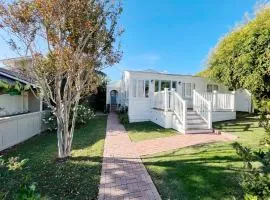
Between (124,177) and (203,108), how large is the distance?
29.3 feet

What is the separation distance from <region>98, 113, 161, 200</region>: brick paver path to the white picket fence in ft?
14.1

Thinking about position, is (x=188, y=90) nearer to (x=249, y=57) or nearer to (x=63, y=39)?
(x=249, y=57)

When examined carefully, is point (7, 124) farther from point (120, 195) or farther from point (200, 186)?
point (200, 186)

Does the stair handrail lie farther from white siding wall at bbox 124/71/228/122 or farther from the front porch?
white siding wall at bbox 124/71/228/122

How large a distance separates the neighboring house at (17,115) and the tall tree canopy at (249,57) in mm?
11620

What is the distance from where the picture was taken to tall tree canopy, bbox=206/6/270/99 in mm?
13109

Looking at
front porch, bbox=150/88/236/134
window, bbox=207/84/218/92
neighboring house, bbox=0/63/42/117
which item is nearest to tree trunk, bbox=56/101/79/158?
neighboring house, bbox=0/63/42/117

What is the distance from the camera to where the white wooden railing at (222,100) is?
630 inches

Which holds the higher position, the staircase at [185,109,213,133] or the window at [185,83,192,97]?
the window at [185,83,192,97]

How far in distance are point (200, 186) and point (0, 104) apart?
1141 centimetres

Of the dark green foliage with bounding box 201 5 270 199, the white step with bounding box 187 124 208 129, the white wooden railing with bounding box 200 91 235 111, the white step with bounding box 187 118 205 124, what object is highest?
the dark green foliage with bounding box 201 5 270 199

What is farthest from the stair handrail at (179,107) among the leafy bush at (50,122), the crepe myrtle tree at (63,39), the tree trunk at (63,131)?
the leafy bush at (50,122)

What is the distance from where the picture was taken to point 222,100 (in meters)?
16.4

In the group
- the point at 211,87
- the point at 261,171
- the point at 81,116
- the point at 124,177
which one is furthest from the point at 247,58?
the point at 261,171
